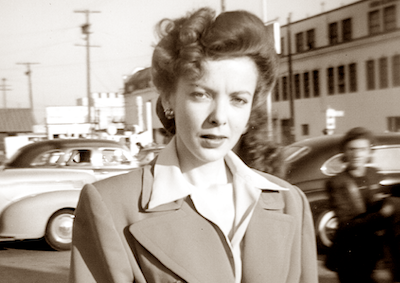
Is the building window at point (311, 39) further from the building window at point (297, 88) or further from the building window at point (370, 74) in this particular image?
the building window at point (370, 74)

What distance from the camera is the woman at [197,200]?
1.40m

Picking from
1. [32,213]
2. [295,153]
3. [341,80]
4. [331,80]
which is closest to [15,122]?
[331,80]

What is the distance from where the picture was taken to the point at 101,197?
141cm

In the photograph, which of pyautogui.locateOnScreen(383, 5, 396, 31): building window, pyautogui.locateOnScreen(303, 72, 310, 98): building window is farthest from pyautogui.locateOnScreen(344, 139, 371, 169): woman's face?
pyautogui.locateOnScreen(303, 72, 310, 98): building window

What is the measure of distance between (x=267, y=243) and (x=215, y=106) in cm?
42

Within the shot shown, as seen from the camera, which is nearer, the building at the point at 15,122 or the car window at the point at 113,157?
the car window at the point at 113,157

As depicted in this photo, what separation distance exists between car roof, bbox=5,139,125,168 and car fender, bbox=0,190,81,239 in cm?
104

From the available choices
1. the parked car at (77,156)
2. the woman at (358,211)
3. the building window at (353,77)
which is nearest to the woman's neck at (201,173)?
the woman at (358,211)

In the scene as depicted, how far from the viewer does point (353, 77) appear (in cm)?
2859

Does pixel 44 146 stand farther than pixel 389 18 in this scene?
No

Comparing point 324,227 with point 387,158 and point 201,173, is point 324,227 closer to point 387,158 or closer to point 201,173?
point 387,158

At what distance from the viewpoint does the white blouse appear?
1.49 m

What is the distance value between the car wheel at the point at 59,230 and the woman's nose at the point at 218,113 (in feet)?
21.6

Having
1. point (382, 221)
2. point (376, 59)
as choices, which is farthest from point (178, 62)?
point (376, 59)
